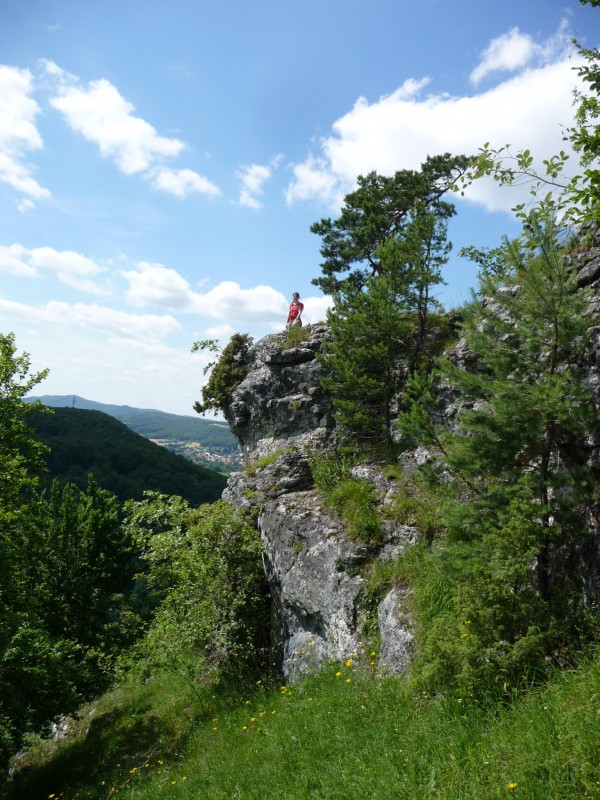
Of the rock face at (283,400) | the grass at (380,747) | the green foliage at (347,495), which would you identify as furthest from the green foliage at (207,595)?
the rock face at (283,400)

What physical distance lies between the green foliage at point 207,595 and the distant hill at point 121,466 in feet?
198

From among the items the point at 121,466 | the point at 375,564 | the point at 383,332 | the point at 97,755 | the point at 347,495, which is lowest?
the point at 121,466

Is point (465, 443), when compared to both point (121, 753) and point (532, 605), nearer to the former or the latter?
point (532, 605)

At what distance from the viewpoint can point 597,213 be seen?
18.8ft

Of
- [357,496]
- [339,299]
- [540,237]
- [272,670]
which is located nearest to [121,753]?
[272,670]

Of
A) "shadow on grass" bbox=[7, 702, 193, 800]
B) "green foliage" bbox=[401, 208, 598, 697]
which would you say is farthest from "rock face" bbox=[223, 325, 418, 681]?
"shadow on grass" bbox=[7, 702, 193, 800]

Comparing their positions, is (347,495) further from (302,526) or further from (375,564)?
(375,564)

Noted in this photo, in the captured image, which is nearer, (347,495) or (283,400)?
(347,495)

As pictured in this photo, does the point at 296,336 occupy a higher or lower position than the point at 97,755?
higher

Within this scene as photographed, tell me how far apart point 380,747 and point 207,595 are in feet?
25.7

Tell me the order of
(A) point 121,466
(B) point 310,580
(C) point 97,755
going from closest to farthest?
(B) point 310,580
(C) point 97,755
(A) point 121,466

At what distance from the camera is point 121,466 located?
286ft

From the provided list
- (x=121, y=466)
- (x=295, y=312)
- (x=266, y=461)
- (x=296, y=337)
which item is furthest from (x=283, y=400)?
(x=121, y=466)

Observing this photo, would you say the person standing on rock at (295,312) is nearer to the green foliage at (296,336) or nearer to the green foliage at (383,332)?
the green foliage at (296,336)
